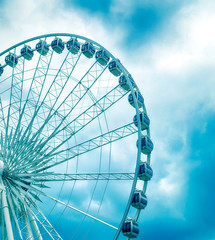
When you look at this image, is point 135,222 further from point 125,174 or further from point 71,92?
point 71,92

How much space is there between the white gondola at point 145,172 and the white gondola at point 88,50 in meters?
11.0

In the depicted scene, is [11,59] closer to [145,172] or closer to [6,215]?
[6,215]

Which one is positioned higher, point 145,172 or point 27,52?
point 27,52

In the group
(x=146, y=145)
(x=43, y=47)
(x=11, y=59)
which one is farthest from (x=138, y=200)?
(x=11, y=59)

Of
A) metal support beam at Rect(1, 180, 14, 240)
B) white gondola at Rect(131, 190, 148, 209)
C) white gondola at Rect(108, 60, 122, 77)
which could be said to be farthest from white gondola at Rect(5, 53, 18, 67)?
white gondola at Rect(131, 190, 148, 209)

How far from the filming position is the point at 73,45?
28750 mm

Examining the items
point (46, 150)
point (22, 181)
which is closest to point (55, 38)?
point (46, 150)

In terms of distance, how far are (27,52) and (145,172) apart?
16.2 metres

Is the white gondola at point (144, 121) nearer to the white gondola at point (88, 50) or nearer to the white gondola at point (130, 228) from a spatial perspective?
the white gondola at point (88, 50)

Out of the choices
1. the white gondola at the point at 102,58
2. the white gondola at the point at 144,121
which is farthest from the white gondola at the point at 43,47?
the white gondola at the point at 144,121

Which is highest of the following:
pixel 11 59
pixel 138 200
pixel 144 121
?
pixel 11 59

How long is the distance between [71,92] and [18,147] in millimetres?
6021

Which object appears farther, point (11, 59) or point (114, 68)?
point (11, 59)

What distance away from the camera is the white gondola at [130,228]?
64.4 feet
